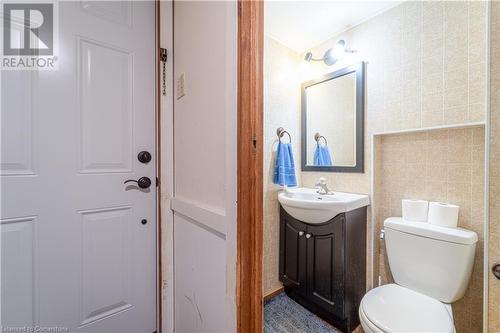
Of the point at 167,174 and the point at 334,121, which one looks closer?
the point at 167,174

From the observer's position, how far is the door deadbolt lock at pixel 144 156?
3.58ft

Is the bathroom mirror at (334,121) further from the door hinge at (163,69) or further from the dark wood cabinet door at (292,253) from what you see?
the door hinge at (163,69)

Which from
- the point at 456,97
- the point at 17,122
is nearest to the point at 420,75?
the point at 456,97

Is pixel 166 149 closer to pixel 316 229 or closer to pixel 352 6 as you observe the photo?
pixel 316 229

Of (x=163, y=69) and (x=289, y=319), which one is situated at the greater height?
(x=163, y=69)

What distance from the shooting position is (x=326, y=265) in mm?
1428

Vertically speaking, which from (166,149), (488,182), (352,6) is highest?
(352,6)

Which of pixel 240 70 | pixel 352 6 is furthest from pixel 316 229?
pixel 352 6

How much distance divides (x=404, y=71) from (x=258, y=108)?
127cm

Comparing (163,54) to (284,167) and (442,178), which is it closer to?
(284,167)

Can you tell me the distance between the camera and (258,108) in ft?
2.29

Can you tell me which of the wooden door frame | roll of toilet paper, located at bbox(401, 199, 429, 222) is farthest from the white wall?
roll of toilet paper, located at bbox(401, 199, 429, 222)

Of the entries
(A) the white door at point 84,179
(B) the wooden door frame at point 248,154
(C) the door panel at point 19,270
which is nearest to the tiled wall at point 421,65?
(B) the wooden door frame at point 248,154

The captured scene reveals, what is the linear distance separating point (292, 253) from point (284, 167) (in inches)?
25.6
